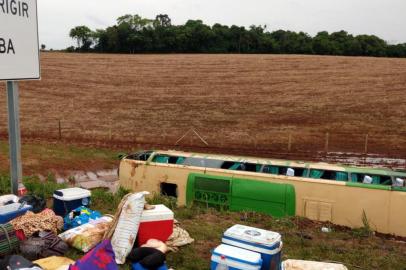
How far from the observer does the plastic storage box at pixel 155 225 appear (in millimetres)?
5316

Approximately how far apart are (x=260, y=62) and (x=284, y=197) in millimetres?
37727

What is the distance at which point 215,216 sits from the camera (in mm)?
7297

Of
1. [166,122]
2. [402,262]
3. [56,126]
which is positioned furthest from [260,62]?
[402,262]

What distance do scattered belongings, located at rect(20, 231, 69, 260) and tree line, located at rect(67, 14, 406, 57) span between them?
7015cm

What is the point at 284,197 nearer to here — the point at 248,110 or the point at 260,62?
the point at 248,110

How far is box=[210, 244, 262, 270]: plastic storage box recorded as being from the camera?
406cm

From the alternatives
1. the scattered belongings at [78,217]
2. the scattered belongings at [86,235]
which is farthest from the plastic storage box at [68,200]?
the scattered belongings at [86,235]

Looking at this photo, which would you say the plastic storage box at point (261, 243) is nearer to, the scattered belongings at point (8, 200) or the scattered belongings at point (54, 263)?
the scattered belongings at point (54, 263)

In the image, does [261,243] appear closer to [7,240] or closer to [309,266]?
[309,266]

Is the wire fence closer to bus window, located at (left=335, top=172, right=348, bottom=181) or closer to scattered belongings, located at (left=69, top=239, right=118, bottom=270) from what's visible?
bus window, located at (left=335, top=172, right=348, bottom=181)

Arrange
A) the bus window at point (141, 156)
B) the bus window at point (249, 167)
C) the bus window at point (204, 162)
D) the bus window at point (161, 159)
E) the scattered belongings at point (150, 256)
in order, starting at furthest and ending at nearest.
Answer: the bus window at point (141, 156) → the bus window at point (161, 159) → the bus window at point (249, 167) → the bus window at point (204, 162) → the scattered belongings at point (150, 256)


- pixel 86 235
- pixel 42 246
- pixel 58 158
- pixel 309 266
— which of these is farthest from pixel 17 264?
pixel 58 158

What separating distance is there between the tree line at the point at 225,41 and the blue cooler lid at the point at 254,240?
230ft

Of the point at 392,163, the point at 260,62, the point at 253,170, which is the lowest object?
the point at 392,163
